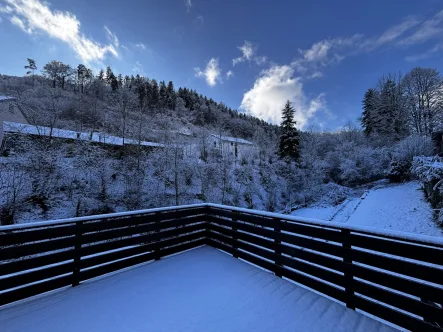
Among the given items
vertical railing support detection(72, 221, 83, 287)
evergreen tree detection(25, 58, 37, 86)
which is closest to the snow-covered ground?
vertical railing support detection(72, 221, 83, 287)

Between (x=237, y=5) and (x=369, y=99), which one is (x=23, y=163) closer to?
(x=237, y=5)

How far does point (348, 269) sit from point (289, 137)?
1967 cm

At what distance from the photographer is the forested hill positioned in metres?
14.9

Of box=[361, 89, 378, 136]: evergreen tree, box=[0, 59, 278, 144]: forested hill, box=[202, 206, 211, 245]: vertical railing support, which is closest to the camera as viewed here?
box=[202, 206, 211, 245]: vertical railing support

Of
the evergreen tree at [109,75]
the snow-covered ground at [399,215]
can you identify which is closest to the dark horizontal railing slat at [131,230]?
the snow-covered ground at [399,215]

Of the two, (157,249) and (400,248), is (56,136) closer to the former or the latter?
(157,249)

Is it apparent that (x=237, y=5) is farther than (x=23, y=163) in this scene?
No

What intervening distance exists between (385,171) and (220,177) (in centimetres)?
1607

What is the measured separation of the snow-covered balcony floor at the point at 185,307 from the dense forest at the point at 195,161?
9.26 meters

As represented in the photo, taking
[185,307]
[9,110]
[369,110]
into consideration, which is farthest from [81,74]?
[369,110]

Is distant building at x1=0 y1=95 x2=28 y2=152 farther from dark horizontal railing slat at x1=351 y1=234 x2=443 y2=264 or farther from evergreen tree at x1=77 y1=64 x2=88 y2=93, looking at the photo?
evergreen tree at x1=77 y1=64 x2=88 y2=93

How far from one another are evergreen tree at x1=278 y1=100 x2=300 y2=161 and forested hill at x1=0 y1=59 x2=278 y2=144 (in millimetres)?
5005

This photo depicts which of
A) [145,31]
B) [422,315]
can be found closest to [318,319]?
[422,315]

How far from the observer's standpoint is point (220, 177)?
14.7 meters
